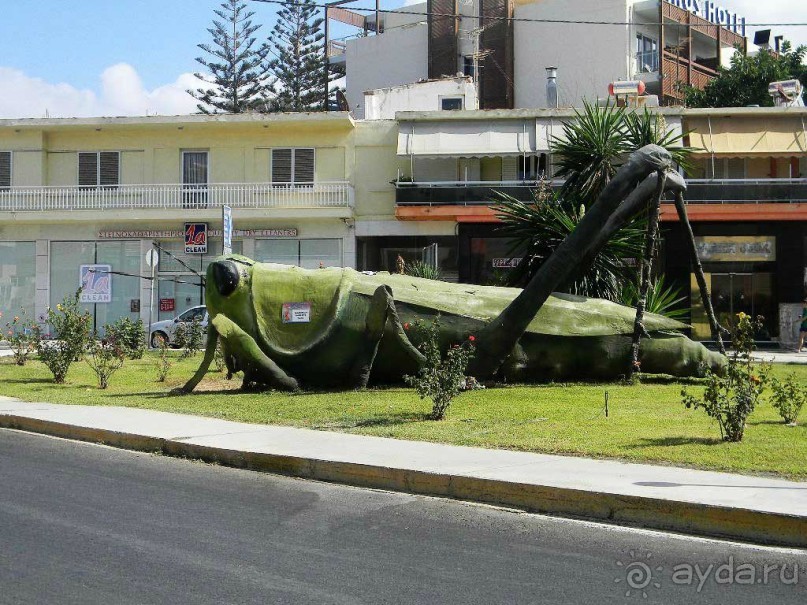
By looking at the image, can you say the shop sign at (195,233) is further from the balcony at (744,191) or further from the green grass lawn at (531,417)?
the balcony at (744,191)

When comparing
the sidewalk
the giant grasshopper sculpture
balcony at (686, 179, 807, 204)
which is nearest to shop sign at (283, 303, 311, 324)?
the giant grasshopper sculpture

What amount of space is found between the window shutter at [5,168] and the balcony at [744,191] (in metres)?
25.6

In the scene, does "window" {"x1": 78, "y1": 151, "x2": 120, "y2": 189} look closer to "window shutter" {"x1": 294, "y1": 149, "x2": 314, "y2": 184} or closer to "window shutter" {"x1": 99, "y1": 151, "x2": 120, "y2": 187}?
"window shutter" {"x1": 99, "y1": 151, "x2": 120, "y2": 187}

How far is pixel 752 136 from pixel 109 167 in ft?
78.7

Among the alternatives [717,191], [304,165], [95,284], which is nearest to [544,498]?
[717,191]

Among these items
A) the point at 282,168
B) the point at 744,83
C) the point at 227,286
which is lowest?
the point at 227,286

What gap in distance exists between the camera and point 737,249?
107ft

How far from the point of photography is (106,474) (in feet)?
29.7

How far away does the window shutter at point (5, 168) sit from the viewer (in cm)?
3634

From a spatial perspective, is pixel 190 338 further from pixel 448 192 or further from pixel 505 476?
pixel 505 476

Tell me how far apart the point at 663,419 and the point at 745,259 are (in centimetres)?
2362

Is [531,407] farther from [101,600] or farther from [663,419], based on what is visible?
[101,600]

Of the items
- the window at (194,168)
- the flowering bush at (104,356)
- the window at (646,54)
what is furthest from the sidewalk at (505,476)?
the window at (646,54)

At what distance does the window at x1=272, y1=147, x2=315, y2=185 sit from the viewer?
35.7 metres
